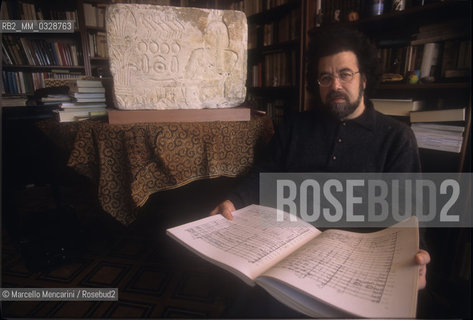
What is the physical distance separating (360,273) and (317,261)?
7 cm

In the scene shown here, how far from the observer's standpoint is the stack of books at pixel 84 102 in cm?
105

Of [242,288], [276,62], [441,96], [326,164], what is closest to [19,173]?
[242,288]

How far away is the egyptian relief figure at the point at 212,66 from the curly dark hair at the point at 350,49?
33 cm

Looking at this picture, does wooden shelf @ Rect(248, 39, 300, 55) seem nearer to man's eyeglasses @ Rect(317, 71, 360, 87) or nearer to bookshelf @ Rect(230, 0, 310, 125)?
bookshelf @ Rect(230, 0, 310, 125)

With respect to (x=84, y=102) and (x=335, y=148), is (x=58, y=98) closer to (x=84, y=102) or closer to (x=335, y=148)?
(x=84, y=102)

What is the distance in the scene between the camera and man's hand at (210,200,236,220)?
2.25 ft

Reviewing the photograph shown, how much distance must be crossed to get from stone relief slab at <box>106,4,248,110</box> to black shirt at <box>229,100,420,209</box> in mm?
313

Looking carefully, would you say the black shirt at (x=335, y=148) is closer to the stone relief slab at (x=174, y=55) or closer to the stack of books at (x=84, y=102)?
the stone relief slab at (x=174, y=55)

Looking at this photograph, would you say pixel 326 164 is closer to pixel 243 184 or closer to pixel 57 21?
pixel 243 184

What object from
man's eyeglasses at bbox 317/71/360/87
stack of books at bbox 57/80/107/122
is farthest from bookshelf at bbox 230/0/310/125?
stack of books at bbox 57/80/107/122

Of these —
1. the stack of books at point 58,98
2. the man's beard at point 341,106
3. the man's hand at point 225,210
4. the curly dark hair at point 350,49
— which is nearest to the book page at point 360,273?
the man's hand at point 225,210

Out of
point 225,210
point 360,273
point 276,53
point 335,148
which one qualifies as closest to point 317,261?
point 360,273

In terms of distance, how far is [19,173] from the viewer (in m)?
1.35

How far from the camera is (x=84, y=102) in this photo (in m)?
1.09
